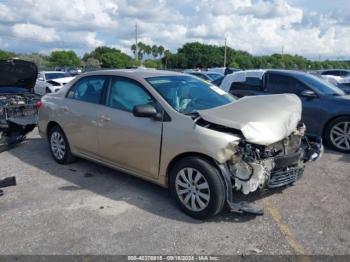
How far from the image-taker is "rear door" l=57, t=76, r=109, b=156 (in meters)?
5.30

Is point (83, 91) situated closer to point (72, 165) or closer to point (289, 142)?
point (72, 165)

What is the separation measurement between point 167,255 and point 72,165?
3.24m

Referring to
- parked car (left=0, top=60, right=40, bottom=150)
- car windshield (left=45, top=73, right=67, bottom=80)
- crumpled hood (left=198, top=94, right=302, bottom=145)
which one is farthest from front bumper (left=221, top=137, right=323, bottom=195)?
car windshield (left=45, top=73, right=67, bottom=80)

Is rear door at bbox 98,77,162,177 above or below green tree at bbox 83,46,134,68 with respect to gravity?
below

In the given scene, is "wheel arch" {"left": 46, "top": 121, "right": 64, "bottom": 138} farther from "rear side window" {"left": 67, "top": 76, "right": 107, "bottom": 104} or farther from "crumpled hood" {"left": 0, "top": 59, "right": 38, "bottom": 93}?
"crumpled hood" {"left": 0, "top": 59, "right": 38, "bottom": 93}

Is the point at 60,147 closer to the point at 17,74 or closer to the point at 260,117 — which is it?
the point at 260,117

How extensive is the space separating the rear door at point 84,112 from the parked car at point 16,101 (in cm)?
211

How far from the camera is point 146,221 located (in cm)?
408

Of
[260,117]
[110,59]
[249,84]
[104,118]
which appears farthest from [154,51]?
[260,117]

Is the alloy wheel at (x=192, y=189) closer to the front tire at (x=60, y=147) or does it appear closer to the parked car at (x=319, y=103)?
the front tire at (x=60, y=147)

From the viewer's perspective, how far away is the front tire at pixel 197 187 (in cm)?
388

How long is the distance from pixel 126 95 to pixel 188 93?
0.85 meters

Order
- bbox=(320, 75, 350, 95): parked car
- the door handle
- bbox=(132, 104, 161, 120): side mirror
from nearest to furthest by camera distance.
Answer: bbox=(132, 104, 161, 120): side mirror
the door handle
bbox=(320, 75, 350, 95): parked car

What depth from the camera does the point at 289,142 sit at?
15.1 ft
